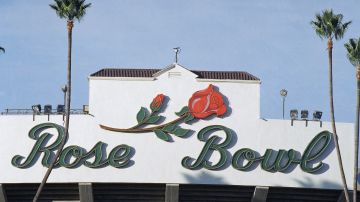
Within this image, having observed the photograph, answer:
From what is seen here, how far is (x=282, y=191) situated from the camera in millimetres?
92312

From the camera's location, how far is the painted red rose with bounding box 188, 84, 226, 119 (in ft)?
300

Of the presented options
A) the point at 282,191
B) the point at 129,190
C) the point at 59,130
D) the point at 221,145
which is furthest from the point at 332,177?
the point at 59,130

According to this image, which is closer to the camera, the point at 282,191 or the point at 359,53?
the point at 359,53

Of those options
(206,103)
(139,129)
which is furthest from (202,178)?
(139,129)

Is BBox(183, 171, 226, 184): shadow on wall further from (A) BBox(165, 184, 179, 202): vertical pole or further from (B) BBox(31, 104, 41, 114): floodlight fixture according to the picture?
(B) BBox(31, 104, 41, 114): floodlight fixture

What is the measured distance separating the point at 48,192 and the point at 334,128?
27.1 meters

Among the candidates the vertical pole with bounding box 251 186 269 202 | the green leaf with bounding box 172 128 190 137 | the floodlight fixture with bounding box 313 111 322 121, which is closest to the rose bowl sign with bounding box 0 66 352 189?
the green leaf with bounding box 172 128 190 137

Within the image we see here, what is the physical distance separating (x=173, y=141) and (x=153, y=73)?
6.80 metres

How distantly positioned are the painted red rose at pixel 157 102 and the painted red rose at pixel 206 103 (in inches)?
107

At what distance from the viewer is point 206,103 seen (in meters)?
91.7

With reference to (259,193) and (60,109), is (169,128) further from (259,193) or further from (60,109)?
(60,109)

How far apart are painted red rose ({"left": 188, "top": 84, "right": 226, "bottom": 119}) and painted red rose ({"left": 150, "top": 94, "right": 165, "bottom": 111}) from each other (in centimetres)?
272

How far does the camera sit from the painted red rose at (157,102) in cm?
9119

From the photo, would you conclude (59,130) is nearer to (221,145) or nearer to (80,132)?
(80,132)
